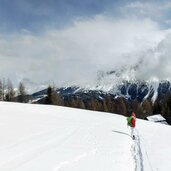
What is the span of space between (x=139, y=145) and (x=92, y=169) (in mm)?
10052

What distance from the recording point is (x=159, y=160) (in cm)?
2003

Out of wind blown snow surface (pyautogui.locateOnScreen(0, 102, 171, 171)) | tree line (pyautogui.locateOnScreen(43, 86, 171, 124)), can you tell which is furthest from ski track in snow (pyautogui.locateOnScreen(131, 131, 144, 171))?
tree line (pyautogui.locateOnScreen(43, 86, 171, 124))

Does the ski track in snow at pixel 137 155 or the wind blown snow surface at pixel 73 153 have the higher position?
the wind blown snow surface at pixel 73 153

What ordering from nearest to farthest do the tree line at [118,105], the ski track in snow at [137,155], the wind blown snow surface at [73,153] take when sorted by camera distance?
the wind blown snow surface at [73,153]
the ski track in snow at [137,155]
the tree line at [118,105]

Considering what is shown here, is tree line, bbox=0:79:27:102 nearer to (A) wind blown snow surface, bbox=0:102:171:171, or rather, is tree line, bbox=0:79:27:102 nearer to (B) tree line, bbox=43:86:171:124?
(B) tree line, bbox=43:86:171:124

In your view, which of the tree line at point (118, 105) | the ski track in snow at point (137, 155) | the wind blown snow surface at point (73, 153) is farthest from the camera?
the tree line at point (118, 105)

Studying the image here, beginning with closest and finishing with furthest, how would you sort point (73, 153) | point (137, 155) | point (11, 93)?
point (73, 153) → point (137, 155) → point (11, 93)

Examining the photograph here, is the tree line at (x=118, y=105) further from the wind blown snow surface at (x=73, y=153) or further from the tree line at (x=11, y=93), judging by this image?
the wind blown snow surface at (x=73, y=153)

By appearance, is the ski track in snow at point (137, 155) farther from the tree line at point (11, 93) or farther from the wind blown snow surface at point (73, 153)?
the tree line at point (11, 93)

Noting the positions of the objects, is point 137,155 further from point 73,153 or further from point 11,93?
point 11,93

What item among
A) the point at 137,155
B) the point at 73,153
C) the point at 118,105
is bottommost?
the point at 137,155

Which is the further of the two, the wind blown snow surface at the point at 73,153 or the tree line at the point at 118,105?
the tree line at the point at 118,105

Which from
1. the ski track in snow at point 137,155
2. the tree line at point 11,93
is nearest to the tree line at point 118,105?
the tree line at point 11,93

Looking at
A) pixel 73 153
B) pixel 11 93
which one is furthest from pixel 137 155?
pixel 11 93
